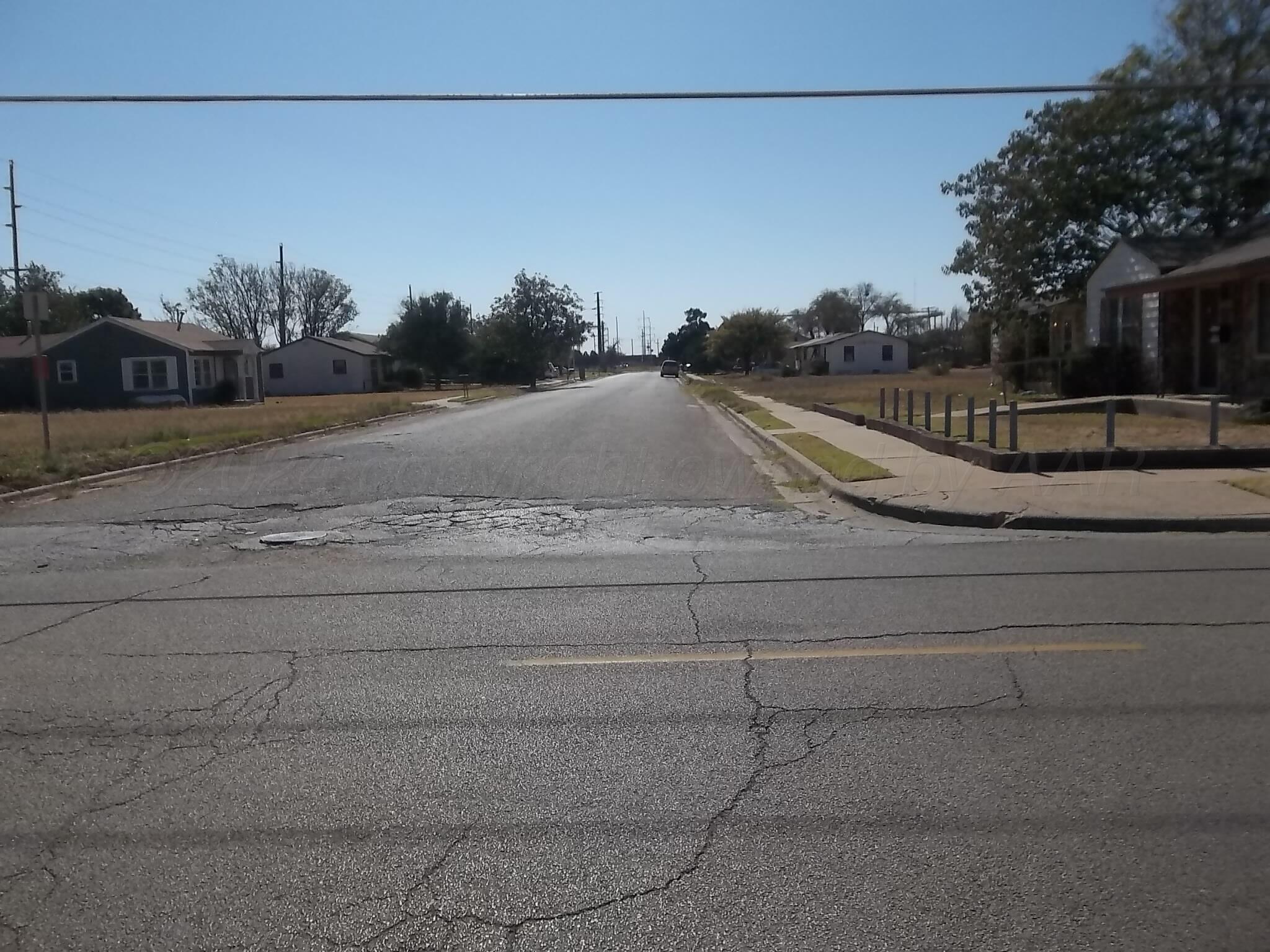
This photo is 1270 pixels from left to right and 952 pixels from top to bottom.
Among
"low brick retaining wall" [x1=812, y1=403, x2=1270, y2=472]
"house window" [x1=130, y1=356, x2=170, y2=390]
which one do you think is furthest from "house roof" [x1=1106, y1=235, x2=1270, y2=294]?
"house window" [x1=130, y1=356, x2=170, y2=390]

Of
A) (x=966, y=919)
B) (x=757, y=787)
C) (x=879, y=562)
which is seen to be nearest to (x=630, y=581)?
(x=879, y=562)

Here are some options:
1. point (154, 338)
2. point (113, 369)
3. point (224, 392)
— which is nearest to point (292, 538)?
point (154, 338)

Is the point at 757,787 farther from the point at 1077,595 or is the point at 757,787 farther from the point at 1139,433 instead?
the point at 1139,433

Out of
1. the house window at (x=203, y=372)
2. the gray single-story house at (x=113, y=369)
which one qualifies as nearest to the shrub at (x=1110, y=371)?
the gray single-story house at (x=113, y=369)

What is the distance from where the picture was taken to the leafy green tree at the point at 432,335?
87000 millimetres

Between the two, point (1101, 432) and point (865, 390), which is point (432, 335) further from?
point (1101, 432)

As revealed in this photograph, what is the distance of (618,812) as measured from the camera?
4.48 metres

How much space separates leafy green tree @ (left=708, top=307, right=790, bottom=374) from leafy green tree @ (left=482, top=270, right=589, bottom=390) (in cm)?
1238

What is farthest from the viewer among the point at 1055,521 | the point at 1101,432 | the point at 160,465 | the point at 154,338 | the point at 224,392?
the point at 224,392

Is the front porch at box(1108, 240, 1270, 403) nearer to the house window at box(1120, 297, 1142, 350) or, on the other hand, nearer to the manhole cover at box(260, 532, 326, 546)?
the house window at box(1120, 297, 1142, 350)

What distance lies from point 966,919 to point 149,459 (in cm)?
1912

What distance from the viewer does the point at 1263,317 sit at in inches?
906

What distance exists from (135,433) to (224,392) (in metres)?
32.2

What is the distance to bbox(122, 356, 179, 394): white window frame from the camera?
5319 centimetres
